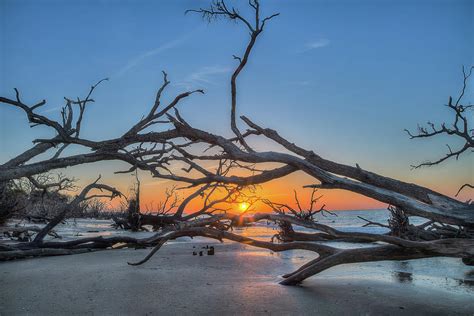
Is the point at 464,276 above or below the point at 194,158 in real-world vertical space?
below

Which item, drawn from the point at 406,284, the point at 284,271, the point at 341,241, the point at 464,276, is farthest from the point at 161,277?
the point at 341,241

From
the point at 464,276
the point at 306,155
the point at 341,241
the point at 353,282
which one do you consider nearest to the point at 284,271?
the point at 353,282

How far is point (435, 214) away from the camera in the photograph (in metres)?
4.04

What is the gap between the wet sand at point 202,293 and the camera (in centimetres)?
364

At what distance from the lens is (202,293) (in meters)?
4.36

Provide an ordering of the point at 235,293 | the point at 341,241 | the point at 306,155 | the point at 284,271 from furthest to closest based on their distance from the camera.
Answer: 1. the point at 341,241
2. the point at 284,271
3. the point at 306,155
4. the point at 235,293

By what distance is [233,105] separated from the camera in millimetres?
5332

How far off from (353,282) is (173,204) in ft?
37.3

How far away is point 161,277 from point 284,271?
2171 millimetres

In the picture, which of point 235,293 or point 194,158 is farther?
point 194,158

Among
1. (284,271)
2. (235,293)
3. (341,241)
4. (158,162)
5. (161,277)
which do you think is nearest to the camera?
(235,293)

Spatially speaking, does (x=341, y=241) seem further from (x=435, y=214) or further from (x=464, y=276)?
(x=435, y=214)

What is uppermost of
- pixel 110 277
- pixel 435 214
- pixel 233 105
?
pixel 233 105

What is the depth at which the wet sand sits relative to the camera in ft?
11.9
